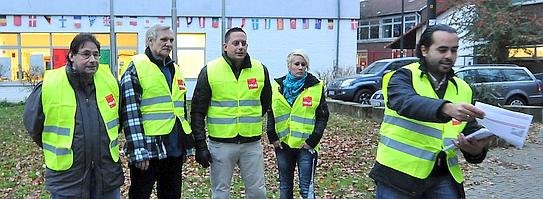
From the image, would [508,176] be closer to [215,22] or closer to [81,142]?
[81,142]

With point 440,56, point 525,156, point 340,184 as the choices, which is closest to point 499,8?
point 525,156

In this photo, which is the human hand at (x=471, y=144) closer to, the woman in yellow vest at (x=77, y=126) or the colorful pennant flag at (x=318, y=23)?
the woman in yellow vest at (x=77, y=126)

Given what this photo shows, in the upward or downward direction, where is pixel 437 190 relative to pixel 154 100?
downward

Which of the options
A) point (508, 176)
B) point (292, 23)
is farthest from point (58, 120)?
point (292, 23)

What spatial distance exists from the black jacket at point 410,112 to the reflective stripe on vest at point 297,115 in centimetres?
205

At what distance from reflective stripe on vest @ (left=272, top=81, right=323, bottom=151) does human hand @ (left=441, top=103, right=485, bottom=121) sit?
2.74 metres

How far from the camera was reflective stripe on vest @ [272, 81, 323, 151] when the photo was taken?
18.3ft

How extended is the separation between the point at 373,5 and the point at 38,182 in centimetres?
4826

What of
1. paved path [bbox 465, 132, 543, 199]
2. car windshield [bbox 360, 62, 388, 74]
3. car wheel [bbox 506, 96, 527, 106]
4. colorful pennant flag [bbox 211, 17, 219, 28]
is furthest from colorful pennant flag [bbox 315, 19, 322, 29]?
paved path [bbox 465, 132, 543, 199]

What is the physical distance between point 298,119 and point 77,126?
221 cm

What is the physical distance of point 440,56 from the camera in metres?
3.30

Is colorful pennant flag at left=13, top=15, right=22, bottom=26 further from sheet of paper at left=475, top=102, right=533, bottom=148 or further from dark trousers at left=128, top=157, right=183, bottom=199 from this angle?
sheet of paper at left=475, top=102, right=533, bottom=148

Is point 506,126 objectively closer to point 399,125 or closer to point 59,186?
point 399,125

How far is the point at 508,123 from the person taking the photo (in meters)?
3.00
